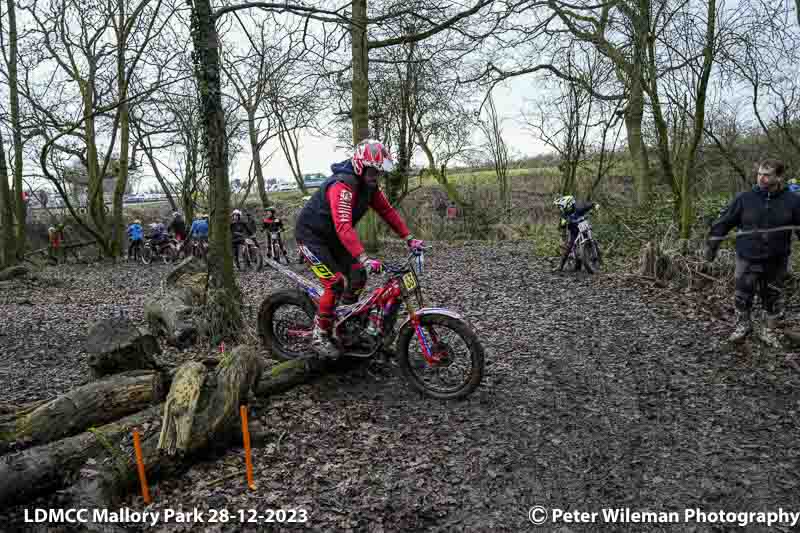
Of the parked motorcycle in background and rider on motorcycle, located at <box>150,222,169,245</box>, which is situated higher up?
rider on motorcycle, located at <box>150,222,169,245</box>

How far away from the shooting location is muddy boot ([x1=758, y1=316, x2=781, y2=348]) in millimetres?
5430

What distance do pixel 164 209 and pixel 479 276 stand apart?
28933 millimetres

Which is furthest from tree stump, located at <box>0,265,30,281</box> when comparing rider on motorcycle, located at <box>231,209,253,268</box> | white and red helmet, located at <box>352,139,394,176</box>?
white and red helmet, located at <box>352,139,394,176</box>

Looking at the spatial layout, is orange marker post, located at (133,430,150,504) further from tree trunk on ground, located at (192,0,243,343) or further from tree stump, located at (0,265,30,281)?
tree stump, located at (0,265,30,281)

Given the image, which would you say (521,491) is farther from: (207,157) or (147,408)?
(207,157)

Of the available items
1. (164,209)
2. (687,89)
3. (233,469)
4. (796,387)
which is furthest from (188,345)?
(164,209)

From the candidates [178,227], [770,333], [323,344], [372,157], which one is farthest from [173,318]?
[178,227]

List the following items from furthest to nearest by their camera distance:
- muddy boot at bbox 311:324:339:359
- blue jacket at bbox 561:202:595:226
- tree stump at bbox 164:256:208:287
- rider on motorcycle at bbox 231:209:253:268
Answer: rider on motorcycle at bbox 231:209:253:268 < blue jacket at bbox 561:202:595:226 < tree stump at bbox 164:256:208:287 < muddy boot at bbox 311:324:339:359

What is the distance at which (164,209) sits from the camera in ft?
111

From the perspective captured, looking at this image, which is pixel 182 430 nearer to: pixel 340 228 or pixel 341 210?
pixel 340 228

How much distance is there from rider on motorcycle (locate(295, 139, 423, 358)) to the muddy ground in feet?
2.37

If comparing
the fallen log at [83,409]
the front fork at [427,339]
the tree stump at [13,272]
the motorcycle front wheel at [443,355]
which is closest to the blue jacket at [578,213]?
the motorcycle front wheel at [443,355]

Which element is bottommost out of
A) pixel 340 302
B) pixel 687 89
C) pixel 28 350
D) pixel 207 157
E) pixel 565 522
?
pixel 565 522

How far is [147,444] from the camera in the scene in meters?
3.37
